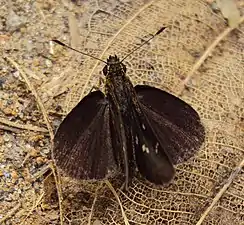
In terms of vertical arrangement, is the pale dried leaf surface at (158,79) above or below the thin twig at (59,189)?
above

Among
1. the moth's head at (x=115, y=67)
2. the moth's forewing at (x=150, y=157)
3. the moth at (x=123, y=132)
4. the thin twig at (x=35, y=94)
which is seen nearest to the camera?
the moth's forewing at (x=150, y=157)

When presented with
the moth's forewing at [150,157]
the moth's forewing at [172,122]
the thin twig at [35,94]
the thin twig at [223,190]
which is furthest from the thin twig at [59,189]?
the thin twig at [223,190]

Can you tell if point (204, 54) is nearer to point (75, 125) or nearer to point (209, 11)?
point (209, 11)

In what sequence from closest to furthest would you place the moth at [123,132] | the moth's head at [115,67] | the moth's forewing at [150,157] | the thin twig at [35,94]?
the moth's forewing at [150,157] → the moth at [123,132] → the moth's head at [115,67] → the thin twig at [35,94]

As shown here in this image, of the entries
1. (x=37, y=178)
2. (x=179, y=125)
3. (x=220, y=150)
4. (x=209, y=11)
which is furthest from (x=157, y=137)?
(x=209, y=11)

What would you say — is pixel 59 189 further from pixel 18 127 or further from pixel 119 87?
pixel 119 87

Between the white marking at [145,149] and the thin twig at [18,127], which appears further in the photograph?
the thin twig at [18,127]

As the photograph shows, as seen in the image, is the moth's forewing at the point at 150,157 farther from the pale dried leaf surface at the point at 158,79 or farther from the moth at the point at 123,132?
the pale dried leaf surface at the point at 158,79

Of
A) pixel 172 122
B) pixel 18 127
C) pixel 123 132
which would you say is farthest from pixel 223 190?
pixel 18 127
